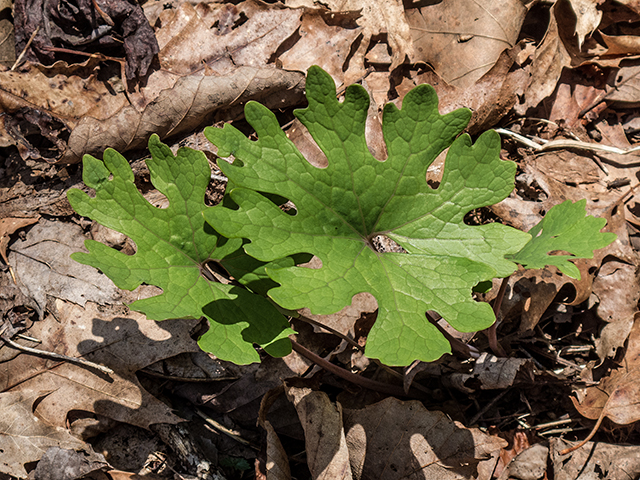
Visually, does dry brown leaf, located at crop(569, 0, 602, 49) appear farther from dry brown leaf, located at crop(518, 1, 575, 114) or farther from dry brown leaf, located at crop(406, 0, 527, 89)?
dry brown leaf, located at crop(406, 0, 527, 89)

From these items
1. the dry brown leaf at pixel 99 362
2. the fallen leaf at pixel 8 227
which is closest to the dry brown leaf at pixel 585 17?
the dry brown leaf at pixel 99 362

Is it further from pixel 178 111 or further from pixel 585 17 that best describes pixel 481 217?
pixel 178 111

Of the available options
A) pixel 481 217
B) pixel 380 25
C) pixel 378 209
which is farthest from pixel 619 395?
pixel 380 25

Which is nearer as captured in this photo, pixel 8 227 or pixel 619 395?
pixel 619 395

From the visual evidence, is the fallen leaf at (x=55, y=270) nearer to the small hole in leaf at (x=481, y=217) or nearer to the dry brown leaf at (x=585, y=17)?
the small hole in leaf at (x=481, y=217)

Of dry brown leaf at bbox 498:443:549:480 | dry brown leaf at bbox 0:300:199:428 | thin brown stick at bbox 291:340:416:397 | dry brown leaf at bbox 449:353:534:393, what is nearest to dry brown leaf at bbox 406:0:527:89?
dry brown leaf at bbox 449:353:534:393

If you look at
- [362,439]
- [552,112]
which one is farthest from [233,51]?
[362,439]

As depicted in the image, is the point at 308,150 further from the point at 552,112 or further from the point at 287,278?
the point at 552,112

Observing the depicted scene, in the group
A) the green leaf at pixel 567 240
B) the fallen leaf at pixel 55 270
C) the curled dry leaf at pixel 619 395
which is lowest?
A: the curled dry leaf at pixel 619 395
